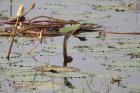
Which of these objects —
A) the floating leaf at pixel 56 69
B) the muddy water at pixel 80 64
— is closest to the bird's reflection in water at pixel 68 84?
the muddy water at pixel 80 64

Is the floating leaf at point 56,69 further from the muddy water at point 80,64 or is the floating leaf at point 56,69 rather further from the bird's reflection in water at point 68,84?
the bird's reflection in water at point 68,84

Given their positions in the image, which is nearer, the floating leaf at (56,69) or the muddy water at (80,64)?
the muddy water at (80,64)

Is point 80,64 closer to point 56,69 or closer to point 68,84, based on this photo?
point 56,69

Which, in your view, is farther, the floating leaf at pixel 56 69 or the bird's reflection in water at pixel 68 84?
the floating leaf at pixel 56 69

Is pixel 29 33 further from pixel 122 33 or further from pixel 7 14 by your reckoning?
pixel 7 14

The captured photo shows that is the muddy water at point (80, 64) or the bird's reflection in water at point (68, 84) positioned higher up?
the muddy water at point (80, 64)

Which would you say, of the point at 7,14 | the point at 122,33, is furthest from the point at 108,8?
the point at 122,33

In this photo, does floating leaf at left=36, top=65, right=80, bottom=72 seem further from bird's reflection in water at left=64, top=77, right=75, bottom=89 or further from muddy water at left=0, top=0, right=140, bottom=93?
bird's reflection in water at left=64, top=77, right=75, bottom=89

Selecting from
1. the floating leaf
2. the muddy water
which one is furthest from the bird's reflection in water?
the floating leaf

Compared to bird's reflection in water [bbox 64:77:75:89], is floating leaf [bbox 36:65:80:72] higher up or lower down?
higher up
